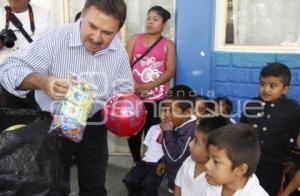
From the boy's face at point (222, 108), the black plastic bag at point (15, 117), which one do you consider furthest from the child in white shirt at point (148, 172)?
the black plastic bag at point (15, 117)

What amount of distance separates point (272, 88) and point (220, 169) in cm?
126

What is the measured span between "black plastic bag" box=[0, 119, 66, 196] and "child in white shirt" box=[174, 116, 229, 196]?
79cm

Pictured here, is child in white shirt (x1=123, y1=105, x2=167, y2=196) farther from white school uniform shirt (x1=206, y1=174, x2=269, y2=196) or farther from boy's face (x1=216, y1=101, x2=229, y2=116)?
white school uniform shirt (x1=206, y1=174, x2=269, y2=196)

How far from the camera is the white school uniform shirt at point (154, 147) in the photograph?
318 centimetres

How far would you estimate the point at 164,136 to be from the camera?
9.36 ft

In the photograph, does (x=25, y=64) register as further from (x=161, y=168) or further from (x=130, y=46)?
(x=130, y=46)

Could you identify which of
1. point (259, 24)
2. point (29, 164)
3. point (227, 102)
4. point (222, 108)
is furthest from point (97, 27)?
point (259, 24)

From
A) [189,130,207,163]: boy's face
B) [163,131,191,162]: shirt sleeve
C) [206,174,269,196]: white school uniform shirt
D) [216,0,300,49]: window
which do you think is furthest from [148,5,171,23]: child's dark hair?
[206,174,269,196]: white school uniform shirt

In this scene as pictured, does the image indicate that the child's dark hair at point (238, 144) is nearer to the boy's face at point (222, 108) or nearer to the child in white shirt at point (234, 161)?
the child in white shirt at point (234, 161)

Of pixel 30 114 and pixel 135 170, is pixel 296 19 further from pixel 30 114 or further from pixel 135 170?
pixel 30 114

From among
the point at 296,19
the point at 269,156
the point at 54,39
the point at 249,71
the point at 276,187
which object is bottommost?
the point at 276,187

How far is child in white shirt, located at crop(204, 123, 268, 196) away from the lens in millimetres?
1859

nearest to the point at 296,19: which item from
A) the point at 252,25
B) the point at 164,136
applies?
the point at 252,25

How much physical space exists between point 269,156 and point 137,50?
1.79 meters
